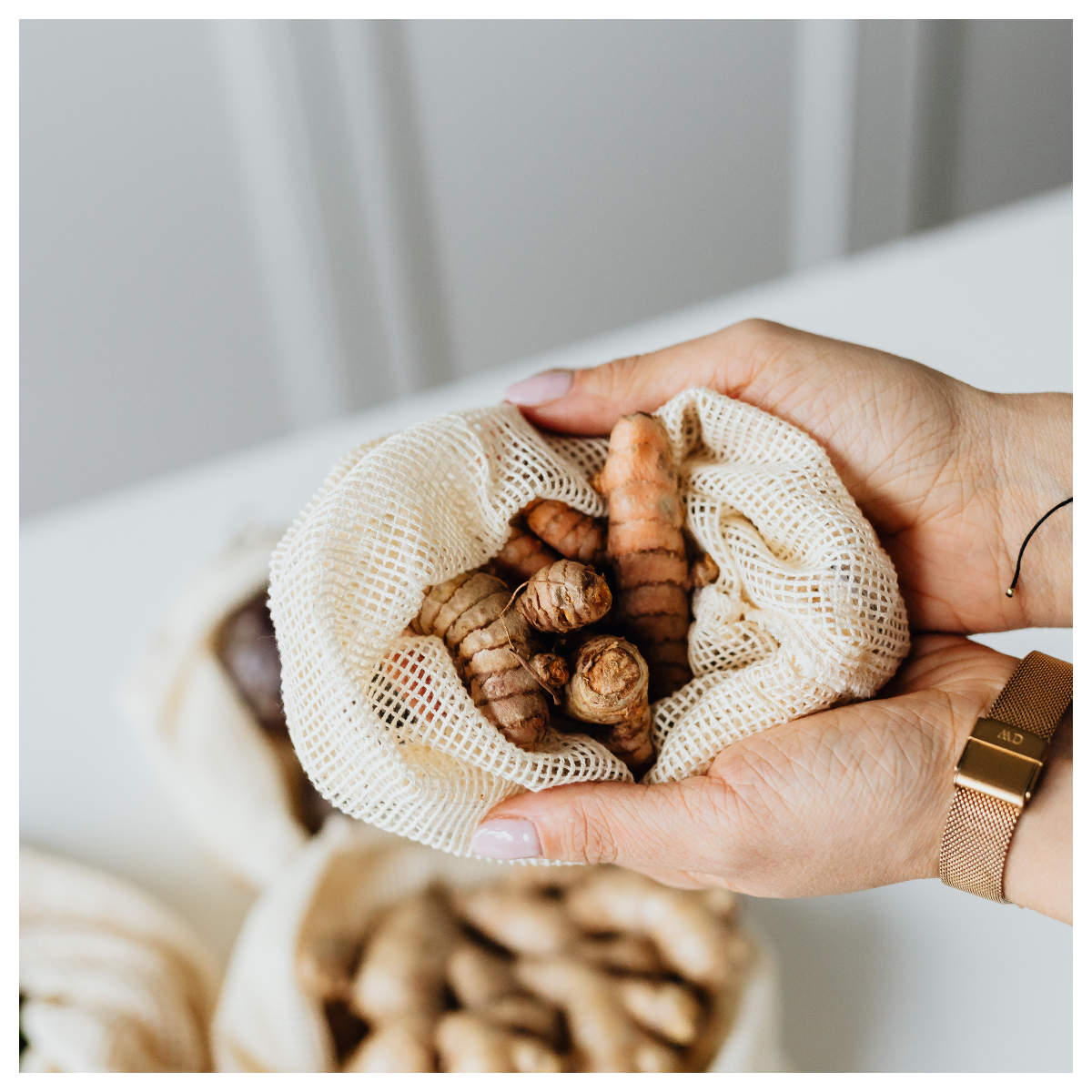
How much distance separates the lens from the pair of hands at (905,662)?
1.89ft

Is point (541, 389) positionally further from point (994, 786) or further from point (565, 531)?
point (994, 786)

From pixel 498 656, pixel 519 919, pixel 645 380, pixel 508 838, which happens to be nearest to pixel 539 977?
pixel 519 919

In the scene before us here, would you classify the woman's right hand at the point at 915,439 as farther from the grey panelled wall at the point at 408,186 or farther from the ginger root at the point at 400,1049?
the grey panelled wall at the point at 408,186

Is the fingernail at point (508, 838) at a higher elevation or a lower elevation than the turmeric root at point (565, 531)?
lower

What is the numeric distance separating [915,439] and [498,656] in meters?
0.37

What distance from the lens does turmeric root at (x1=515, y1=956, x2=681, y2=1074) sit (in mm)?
764

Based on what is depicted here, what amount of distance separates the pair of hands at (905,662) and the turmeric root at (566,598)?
11cm

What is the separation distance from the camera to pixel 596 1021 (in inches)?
30.7

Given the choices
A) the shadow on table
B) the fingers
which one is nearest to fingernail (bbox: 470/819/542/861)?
the fingers

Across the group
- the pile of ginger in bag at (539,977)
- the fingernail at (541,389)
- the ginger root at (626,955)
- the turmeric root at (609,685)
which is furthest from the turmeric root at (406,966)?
the fingernail at (541,389)

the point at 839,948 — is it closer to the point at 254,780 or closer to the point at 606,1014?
the point at 606,1014

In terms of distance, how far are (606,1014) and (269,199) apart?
4.32ft
